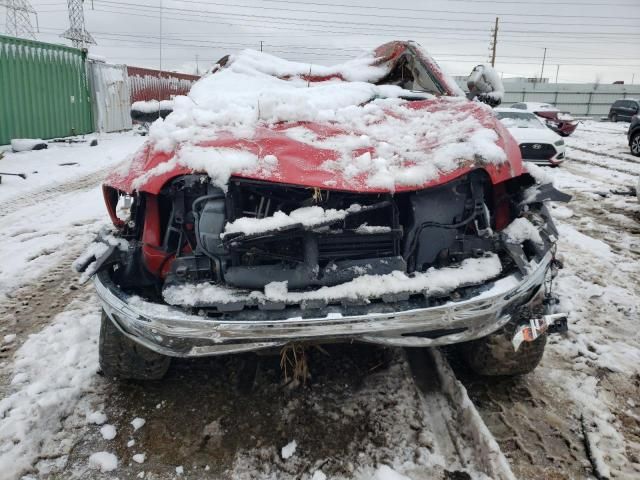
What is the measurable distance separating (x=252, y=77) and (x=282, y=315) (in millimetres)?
2220

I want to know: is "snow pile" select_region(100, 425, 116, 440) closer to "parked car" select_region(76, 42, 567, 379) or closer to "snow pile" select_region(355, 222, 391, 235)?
"parked car" select_region(76, 42, 567, 379)

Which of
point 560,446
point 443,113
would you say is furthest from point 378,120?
point 560,446

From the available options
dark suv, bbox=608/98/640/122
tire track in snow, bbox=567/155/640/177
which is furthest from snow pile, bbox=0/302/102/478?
dark suv, bbox=608/98/640/122

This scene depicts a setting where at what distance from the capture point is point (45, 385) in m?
2.47

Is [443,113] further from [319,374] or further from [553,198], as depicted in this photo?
[319,374]

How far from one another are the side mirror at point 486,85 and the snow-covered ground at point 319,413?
5.38 feet

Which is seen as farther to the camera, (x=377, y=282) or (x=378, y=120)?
(x=378, y=120)

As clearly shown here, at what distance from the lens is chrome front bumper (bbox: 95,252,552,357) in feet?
6.18

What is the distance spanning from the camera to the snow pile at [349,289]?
2.00m

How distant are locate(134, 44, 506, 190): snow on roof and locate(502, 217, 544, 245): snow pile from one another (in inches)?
16.0

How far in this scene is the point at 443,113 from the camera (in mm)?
2699

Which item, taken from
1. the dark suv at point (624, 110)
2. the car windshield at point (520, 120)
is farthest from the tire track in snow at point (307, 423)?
the dark suv at point (624, 110)

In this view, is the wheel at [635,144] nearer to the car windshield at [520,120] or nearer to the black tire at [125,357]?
the car windshield at [520,120]

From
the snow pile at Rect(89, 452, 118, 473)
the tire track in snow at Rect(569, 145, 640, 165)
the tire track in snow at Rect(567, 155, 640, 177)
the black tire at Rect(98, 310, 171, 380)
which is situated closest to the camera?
the snow pile at Rect(89, 452, 118, 473)
